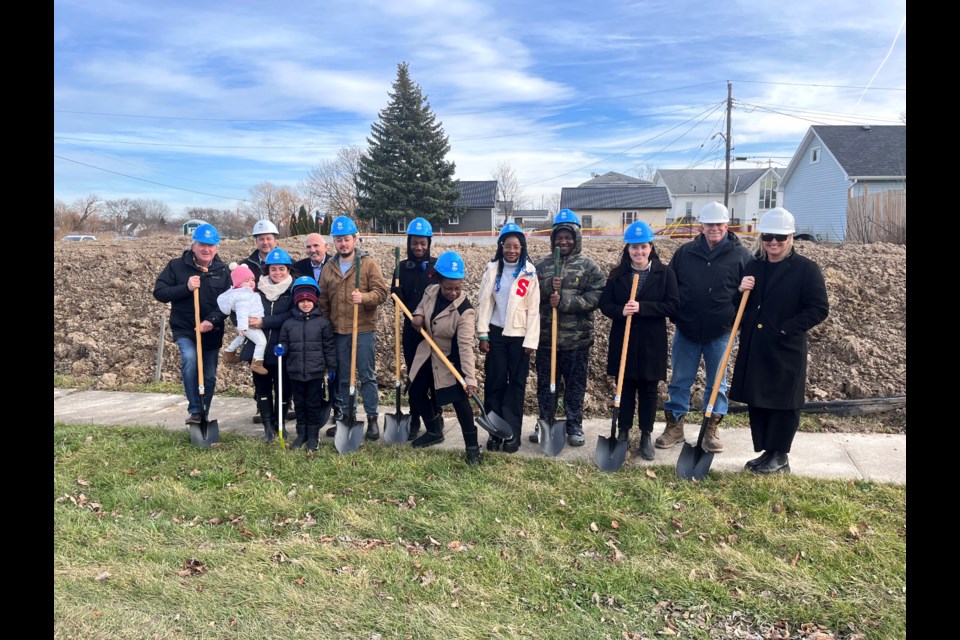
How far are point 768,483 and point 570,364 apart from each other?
1.92 m

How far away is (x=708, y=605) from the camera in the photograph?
3248 mm

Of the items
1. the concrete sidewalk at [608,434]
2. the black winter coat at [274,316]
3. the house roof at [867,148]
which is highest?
the house roof at [867,148]

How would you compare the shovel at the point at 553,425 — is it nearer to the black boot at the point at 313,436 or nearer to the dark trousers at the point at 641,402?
the dark trousers at the point at 641,402

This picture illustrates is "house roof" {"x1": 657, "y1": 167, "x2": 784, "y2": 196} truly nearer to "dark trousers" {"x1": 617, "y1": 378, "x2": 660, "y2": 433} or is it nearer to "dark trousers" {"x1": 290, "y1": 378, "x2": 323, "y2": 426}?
"dark trousers" {"x1": 617, "y1": 378, "x2": 660, "y2": 433}

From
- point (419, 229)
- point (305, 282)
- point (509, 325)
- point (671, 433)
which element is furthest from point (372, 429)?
point (671, 433)

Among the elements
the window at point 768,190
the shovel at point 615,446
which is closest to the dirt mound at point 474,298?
the shovel at point 615,446

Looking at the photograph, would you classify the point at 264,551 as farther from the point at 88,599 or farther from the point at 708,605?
the point at 708,605

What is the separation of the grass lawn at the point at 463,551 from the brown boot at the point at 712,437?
427 mm

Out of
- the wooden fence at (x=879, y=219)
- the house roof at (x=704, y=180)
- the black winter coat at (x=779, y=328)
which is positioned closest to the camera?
the black winter coat at (x=779, y=328)

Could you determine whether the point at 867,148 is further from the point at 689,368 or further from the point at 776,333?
the point at 776,333

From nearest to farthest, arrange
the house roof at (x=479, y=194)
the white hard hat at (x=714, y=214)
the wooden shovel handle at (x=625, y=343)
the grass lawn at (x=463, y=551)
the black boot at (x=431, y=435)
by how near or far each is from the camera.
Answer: the grass lawn at (x=463, y=551) → the white hard hat at (x=714, y=214) → the wooden shovel handle at (x=625, y=343) → the black boot at (x=431, y=435) → the house roof at (x=479, y=194)

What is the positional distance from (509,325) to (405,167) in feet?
96.2

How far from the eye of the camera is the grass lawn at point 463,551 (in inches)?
124
